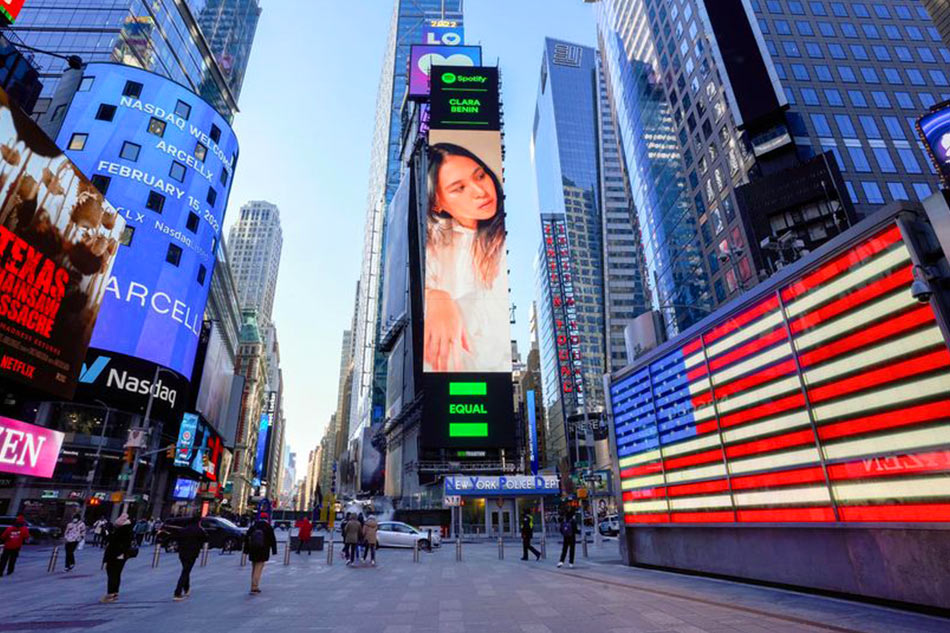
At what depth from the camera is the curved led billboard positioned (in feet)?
149

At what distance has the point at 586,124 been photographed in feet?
586

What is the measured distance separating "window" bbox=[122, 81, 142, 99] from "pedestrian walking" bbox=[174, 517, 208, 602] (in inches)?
2239

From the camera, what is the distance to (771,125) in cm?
5603

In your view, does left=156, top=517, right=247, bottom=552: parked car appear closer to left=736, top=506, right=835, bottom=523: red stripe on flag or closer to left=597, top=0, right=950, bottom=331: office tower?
left=736, top=506, right=835, bottom=523: red stripe on flag

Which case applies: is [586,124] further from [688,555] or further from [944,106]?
[688,555]

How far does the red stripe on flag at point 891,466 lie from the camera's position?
7.95m

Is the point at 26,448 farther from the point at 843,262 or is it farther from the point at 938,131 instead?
the point at 938,131

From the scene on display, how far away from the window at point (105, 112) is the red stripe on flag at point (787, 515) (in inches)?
2472

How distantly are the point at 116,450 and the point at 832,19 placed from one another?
3997 inches

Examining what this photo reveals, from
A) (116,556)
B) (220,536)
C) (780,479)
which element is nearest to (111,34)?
(220,536)

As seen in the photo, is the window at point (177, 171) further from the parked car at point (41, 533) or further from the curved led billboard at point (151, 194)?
the parked car at point (41, 533)

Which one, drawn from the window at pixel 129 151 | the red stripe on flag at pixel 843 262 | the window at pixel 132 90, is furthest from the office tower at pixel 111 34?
the red stripe on flag at pixel 843 262

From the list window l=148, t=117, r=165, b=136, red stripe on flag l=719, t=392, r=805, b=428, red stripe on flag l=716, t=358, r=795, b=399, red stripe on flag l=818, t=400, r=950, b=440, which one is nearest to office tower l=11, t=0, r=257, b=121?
window l=148, t=117, r=165, b=136

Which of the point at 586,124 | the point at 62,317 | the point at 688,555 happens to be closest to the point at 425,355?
the point at 62,317
